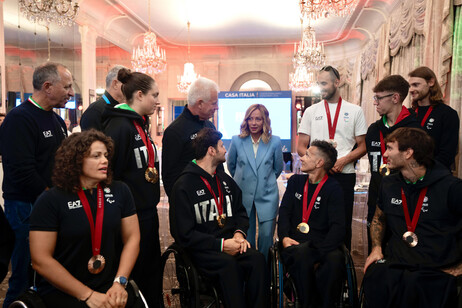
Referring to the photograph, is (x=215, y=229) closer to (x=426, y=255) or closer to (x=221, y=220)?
(x=221, y=220)

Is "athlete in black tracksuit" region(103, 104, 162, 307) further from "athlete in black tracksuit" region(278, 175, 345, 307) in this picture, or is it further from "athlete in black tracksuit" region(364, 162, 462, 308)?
"athlete in black tracksuit" region(364, 162, 462, 308)

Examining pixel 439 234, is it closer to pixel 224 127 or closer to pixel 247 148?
pixel 247 148

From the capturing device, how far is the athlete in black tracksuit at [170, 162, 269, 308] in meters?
2.33

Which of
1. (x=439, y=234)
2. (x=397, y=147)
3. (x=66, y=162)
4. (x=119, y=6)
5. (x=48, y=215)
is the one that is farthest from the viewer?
(x=119, y=6)

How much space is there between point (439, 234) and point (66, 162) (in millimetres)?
2050

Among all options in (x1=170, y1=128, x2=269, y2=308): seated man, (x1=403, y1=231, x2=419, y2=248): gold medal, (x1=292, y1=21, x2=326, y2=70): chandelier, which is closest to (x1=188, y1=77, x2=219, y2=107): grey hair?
(x1=170, y1=128, x2=269, y2=308): seated man

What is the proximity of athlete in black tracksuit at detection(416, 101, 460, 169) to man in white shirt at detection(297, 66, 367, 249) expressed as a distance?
51 centimetres

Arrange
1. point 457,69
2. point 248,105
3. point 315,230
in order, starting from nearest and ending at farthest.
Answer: point 315,230 < point 457,69 < point 248,105

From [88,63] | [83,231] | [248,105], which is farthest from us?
[248,105]

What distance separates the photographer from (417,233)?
2.26 m

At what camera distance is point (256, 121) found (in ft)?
10.5

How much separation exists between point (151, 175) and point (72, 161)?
2.02ft

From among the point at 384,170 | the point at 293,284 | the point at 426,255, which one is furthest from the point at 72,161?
the point at 384,170

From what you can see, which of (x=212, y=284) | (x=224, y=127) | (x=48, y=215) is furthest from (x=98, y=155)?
(x=224, y=127)
